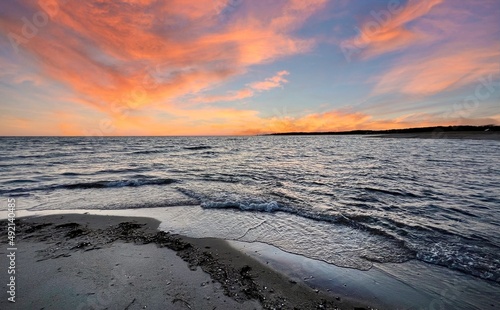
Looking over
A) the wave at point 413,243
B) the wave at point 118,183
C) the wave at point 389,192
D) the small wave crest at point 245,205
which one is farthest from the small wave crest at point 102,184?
the wave at point 389,192

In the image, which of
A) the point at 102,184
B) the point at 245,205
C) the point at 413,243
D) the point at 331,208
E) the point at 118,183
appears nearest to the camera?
the point at 413,243

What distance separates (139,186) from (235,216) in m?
8.03

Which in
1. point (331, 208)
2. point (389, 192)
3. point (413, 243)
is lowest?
point (413, 243)

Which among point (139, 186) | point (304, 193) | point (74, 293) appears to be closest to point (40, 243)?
point (74, 293)

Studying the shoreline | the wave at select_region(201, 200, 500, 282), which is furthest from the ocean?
the shoreline

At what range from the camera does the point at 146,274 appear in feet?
15.1

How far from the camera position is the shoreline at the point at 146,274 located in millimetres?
3875

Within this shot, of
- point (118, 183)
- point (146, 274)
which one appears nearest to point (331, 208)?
point (146, 274)

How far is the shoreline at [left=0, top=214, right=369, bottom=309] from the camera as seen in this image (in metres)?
3.88

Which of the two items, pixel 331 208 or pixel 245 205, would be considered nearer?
pixel 331 208

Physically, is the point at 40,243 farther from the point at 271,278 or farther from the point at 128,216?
the point at 271,278

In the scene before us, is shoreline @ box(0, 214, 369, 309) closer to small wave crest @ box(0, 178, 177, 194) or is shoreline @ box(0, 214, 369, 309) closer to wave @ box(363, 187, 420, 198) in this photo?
small wave crest @ box(0, 178, 177, 194)

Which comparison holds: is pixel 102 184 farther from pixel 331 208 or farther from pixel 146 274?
pixel 331 208

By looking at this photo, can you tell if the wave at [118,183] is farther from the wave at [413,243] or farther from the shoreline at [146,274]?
the shoreline at [146,274]
